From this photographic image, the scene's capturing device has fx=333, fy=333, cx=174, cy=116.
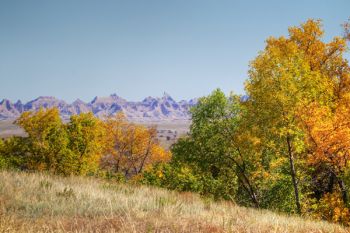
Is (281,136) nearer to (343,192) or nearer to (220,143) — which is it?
(220,143)

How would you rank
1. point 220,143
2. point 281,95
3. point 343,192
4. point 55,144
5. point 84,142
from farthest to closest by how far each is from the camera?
point 84,142 < point 55,144 < point 220,143 < point 343,192 < point 281,95

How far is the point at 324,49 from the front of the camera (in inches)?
1144

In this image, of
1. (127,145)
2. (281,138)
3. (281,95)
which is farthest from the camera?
(127,145)

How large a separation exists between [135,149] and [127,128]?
4802 millimetres

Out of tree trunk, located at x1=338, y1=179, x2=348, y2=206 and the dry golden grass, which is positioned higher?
the dry golden grass

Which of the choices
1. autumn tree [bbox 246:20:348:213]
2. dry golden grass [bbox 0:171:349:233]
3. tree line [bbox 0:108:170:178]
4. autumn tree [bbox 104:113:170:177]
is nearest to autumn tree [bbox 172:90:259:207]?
autumn tree [bbox 246:20:348:213]

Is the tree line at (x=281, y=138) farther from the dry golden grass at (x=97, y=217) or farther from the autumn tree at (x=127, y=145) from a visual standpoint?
the autumn tree at (x=127, y=145)

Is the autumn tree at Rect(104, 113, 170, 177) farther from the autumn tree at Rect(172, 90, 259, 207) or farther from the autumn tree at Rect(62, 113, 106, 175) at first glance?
the autumn tree at Rect(172, 90, 259, 207)

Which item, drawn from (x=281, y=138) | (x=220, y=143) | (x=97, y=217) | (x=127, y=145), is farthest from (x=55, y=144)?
(x=97, y=217)

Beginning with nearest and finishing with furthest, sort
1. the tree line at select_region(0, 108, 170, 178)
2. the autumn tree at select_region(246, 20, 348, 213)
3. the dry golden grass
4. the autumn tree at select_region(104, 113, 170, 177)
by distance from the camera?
the dry golden grass → the autumn tree at select_region(246, 20, 348, 213) → the tree line at select_region(0, 108, 170, 178) → the autumn tree at select_region(104, 113, 170, 177)

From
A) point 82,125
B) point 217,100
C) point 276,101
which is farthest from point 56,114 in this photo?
point 276,101

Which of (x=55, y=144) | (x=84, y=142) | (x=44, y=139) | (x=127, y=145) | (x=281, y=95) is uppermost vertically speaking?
(x=281, y=95)

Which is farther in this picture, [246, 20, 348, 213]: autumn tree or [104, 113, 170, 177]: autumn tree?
[104, 113, 170, 177]: autumn tree

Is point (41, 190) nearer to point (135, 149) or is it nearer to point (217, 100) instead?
point (217, 100)
